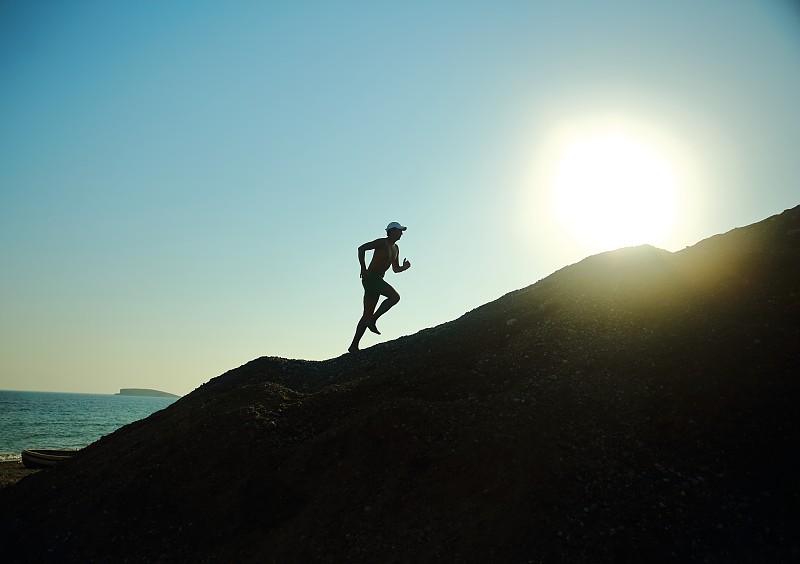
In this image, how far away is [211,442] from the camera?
779 centimetres

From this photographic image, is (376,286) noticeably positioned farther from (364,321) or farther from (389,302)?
(364,321)

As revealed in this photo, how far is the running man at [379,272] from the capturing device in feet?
40.1

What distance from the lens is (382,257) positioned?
40.3ft

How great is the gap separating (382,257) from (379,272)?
368mm

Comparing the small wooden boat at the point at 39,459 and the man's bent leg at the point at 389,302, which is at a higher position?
the man's bent leg at the point at 389,302

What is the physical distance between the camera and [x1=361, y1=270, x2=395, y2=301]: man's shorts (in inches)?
484

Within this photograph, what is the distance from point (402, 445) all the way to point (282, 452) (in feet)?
6.25

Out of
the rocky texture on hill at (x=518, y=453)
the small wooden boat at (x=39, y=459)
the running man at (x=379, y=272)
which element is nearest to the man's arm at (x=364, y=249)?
the running man at (x=379, y=272)

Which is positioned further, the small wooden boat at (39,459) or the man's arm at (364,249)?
the small wooden boat at (39,459)

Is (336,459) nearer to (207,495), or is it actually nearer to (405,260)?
(207,495)

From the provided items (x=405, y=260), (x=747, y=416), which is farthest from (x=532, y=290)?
(x=747, y=416)

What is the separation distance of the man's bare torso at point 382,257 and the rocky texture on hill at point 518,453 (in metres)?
2.90

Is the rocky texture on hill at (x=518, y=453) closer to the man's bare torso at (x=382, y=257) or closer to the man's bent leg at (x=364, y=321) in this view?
the man's bent leg at (x=364, y=321)

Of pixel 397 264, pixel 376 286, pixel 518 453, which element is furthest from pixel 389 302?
pixel 518 453
